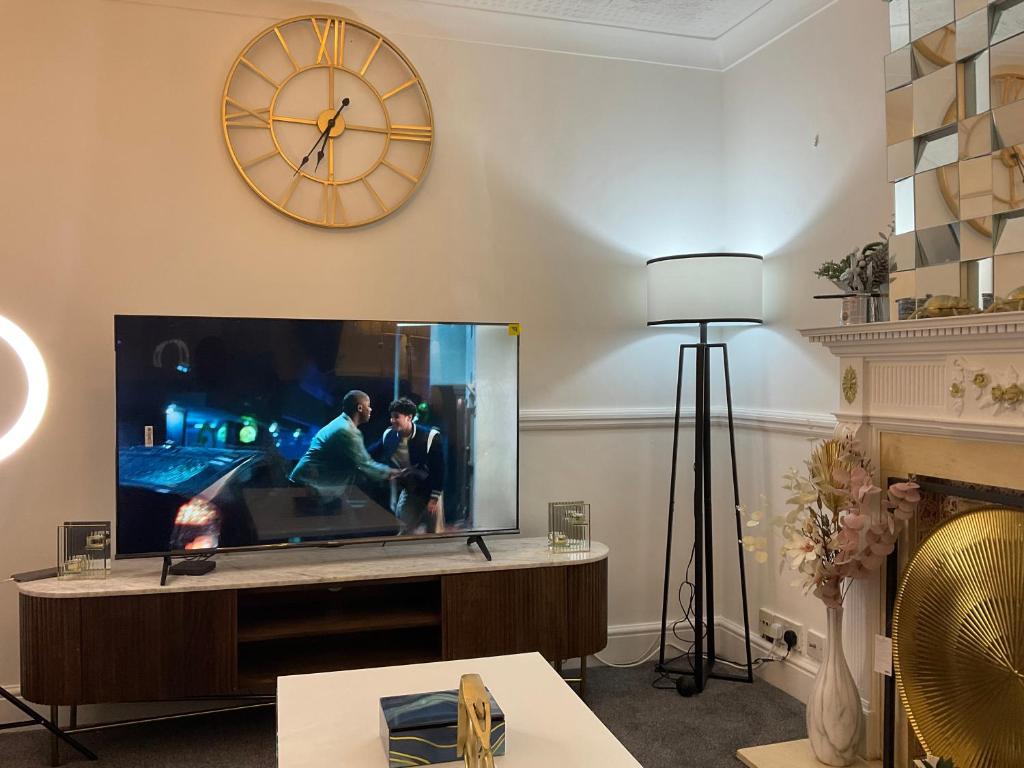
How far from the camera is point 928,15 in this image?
2314 mm

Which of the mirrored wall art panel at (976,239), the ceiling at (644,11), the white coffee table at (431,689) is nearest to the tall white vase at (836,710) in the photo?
the white coffee table at (431,689)

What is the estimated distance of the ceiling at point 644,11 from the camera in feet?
10.7

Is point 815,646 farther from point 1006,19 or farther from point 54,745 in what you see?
point 54,745

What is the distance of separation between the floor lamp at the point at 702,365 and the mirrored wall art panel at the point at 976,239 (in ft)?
3.42

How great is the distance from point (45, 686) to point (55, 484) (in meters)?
0.69

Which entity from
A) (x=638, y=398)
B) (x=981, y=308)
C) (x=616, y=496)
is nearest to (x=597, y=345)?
(x=638, y=398)

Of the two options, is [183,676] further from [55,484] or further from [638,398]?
[638,398]

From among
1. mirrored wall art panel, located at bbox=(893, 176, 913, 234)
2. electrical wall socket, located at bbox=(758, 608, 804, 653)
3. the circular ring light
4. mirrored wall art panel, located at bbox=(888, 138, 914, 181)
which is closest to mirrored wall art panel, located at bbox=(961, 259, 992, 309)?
mirrored wall art panel, located at bbox=(893, 176, 913, 234)

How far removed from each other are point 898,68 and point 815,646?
1.97m

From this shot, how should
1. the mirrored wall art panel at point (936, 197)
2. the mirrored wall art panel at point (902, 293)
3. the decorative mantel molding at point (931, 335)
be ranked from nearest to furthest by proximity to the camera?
1. the decorative mantel molding at point (931, 335)
2. the mirrored wall art panel at point (936, 197)
3. the mirrored wall art panel at point (902, 293)

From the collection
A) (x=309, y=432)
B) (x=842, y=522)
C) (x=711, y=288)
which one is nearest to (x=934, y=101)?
(x=711, y=288)

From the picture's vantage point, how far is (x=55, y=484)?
289 centimetres

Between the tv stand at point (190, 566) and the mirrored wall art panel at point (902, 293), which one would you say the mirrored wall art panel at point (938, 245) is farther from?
the tv stand at point (190, 566)

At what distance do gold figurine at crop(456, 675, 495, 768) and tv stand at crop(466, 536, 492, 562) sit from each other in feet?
5.15
